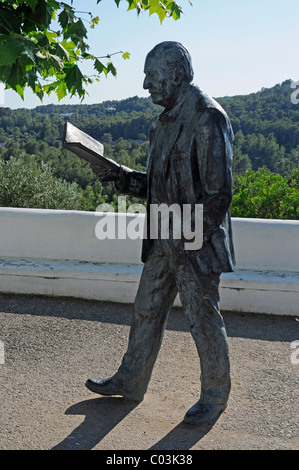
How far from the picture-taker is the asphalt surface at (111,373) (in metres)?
3.40

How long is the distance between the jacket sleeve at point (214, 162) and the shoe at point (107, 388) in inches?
53.7

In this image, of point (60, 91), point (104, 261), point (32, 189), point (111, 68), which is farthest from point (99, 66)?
point (32, 189)

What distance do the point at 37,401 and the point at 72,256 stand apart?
231cm

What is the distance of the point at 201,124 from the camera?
3.07 metres

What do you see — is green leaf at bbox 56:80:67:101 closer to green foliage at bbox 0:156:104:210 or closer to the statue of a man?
the statue of a man

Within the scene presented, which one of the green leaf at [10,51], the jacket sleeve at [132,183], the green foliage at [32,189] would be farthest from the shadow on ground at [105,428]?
the green foliage at [32,189]

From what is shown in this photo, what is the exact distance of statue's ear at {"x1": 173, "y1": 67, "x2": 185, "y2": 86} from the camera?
3.14m

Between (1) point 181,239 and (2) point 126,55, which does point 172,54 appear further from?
(2) point 126,55

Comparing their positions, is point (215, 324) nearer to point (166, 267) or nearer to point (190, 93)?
point (166, 267)

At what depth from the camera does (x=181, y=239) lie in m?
3.28

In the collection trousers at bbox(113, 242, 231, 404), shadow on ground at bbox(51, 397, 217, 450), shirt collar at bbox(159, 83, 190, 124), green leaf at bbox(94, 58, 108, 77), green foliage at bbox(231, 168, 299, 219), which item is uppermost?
green leaf at bbox(94, 58, 108, 77)

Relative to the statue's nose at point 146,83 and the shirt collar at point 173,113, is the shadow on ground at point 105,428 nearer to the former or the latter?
the shirt collar at point 173,113

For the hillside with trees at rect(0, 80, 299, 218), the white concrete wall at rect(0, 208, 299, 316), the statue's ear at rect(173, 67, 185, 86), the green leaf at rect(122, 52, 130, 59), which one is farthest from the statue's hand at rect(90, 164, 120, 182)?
the hillside with trees at rect(0, 80, 299, 218)
